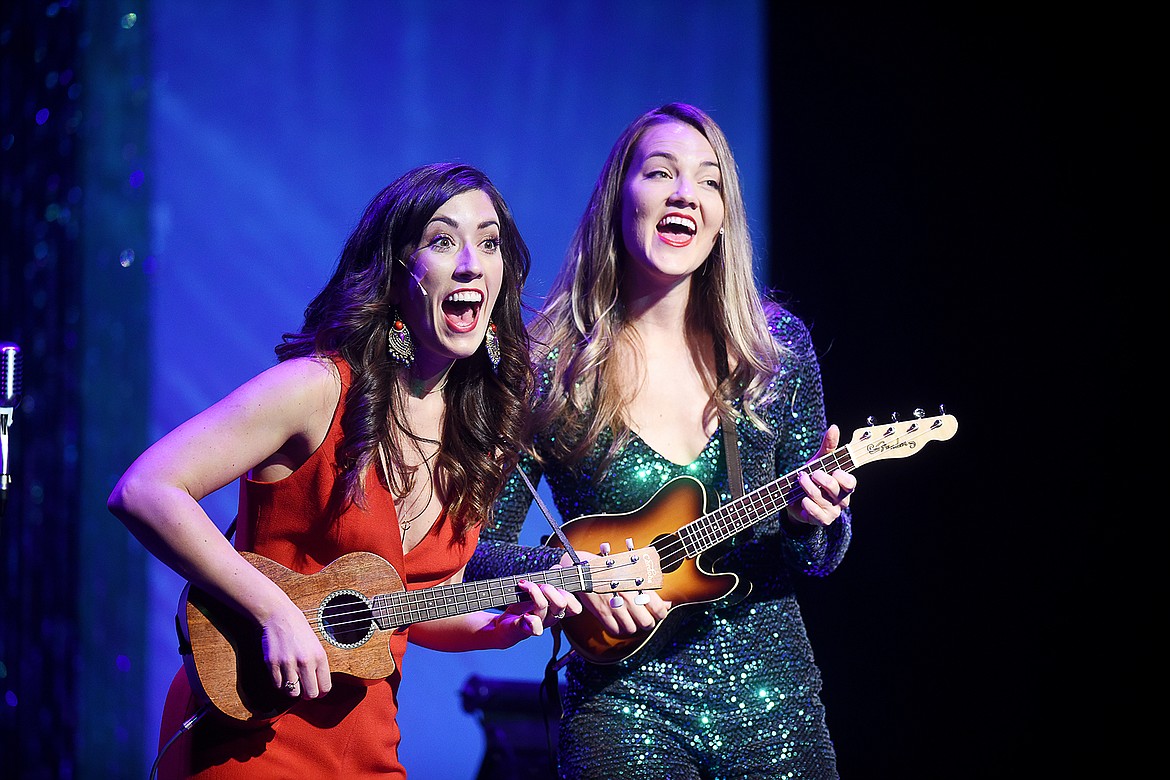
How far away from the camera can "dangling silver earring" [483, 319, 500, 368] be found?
2.30 metres

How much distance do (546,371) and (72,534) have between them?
2316 mm

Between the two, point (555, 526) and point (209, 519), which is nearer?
point (209, 519)

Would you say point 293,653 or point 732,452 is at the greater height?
point 732,452

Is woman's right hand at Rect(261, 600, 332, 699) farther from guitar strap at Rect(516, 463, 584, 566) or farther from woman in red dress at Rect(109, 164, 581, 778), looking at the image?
guitar strap at Rect(516, 463, 584, 566)

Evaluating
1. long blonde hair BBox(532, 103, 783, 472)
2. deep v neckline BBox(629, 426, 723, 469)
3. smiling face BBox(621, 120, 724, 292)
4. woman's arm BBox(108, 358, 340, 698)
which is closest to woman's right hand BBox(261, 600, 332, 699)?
woman's arm BBox(108, 358, 340, 698)

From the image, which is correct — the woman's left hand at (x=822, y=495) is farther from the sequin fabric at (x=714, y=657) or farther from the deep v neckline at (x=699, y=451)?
the deep v neckline at (x=699, y=451)

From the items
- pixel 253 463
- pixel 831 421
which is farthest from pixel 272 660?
pixel 831 421

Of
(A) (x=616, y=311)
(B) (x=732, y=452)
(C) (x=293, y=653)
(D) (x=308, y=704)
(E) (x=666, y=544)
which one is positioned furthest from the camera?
(A) (x=616, y=311)

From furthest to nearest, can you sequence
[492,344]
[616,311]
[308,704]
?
[616,311], [492,344], [308,704]

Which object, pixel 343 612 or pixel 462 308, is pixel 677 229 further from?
pixel 343 612

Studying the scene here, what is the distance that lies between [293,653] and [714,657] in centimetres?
94

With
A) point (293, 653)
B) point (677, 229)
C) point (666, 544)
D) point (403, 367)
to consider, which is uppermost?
point (677, 229)

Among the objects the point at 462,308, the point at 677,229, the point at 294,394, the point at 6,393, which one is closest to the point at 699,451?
the point at 677,229

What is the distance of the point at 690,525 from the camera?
243 centimetres
